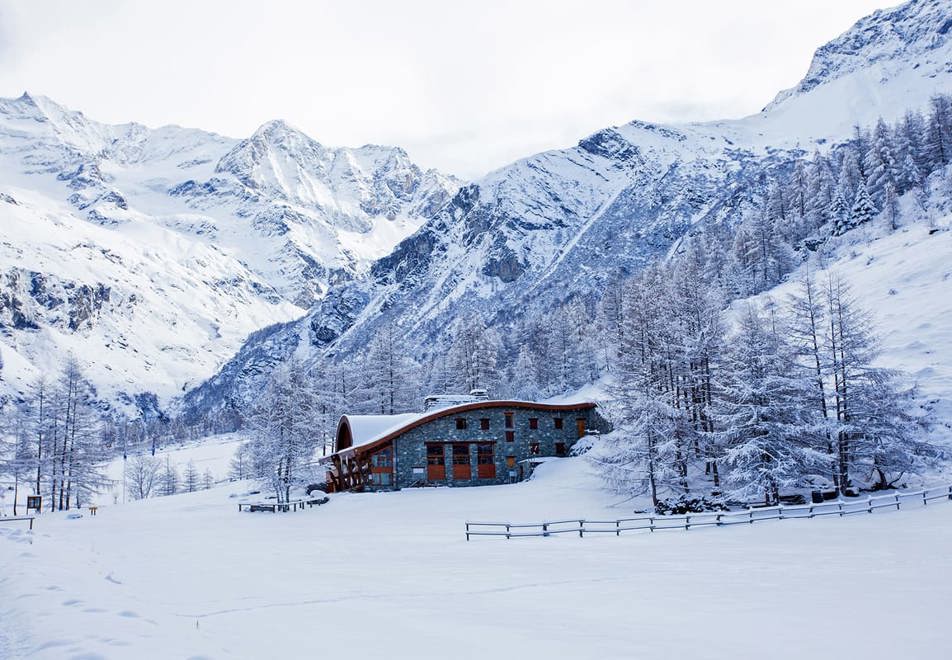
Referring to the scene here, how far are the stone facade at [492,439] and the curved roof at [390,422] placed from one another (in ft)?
1.27

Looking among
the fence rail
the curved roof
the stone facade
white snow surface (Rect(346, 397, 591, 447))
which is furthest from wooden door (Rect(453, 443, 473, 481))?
the fence rail

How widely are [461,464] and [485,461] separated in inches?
83.4

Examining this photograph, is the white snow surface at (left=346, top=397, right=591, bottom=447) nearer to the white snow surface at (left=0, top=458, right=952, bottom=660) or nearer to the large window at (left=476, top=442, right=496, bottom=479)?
the large window at (left=476, top=442, right=496, bottom=479)

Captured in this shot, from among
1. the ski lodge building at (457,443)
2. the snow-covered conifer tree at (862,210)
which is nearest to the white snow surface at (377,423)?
the ski lodge building at (457,443)

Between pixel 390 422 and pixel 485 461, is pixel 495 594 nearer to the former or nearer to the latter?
pixel 485 461

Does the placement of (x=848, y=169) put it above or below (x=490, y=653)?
above

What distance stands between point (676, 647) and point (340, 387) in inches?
2577

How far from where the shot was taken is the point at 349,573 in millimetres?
17812

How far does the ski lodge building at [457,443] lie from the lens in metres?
50.7

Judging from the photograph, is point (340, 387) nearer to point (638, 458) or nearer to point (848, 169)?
point (638, 458)

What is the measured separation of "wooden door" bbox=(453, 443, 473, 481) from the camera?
51.8 m

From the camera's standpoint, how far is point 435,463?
169 feet

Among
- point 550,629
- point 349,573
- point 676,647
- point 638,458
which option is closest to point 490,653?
point 550,629

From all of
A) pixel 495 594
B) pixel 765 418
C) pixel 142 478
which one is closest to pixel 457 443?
pixel 765 418
